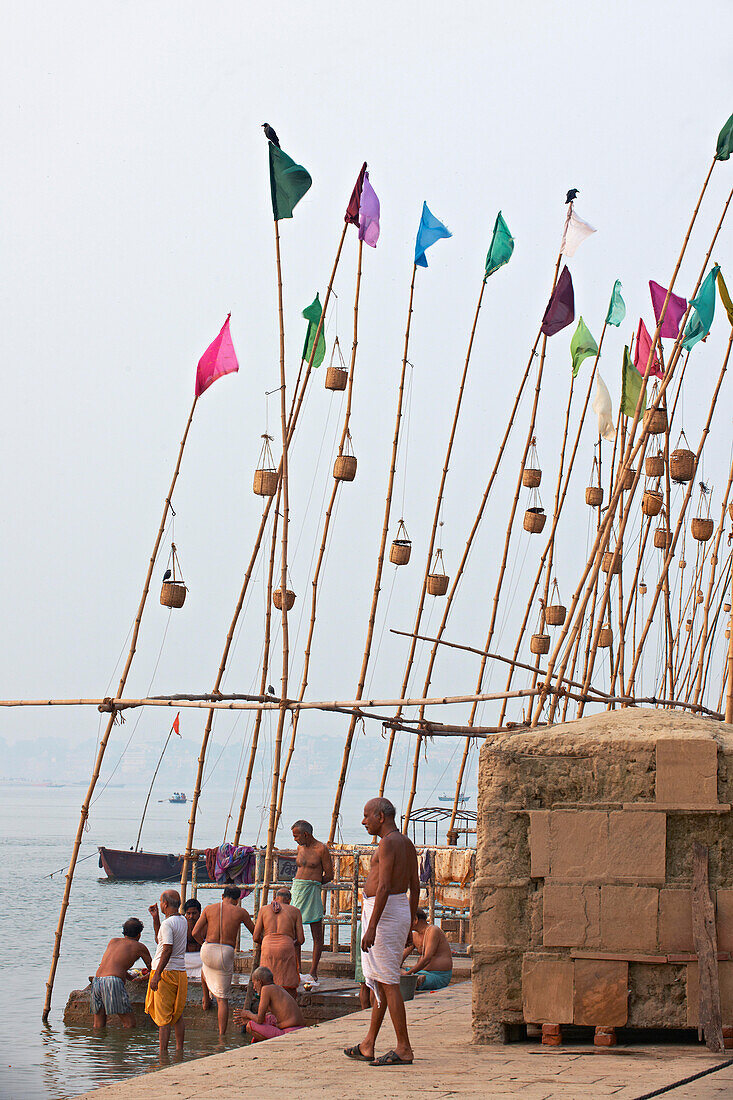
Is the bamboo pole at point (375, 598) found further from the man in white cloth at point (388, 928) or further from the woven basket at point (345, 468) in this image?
the man in white cloth at point (388, 928)

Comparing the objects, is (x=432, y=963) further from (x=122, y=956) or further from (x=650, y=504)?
(x=650, y=504)

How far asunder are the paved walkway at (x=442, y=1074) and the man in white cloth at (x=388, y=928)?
15cm

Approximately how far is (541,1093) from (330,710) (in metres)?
6.71

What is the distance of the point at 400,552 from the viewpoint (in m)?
15.7

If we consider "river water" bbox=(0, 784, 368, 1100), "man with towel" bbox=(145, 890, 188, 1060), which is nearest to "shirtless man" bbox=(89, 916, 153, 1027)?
"river water" bbox=(0, 784, 368, 1100)

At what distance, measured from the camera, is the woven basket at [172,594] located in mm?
13320

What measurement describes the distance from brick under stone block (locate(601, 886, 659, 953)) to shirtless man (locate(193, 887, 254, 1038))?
427cm

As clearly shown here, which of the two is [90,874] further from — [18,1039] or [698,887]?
[698,887]

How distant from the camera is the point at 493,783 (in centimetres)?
726

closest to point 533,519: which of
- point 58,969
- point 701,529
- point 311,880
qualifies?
point 701,529

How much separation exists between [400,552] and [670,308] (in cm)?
445

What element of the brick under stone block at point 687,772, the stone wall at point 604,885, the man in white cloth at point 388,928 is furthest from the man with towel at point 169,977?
the brick under stone block at point 687,772

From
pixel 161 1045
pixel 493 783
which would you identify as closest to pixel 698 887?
pixel 493 783

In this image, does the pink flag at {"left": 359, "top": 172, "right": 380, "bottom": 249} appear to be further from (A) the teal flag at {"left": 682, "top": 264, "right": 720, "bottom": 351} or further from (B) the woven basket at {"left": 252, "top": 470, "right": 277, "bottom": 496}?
(A) the teal flag at {"left": 682, "top": 264, "right": 720, "bottom": 351}
